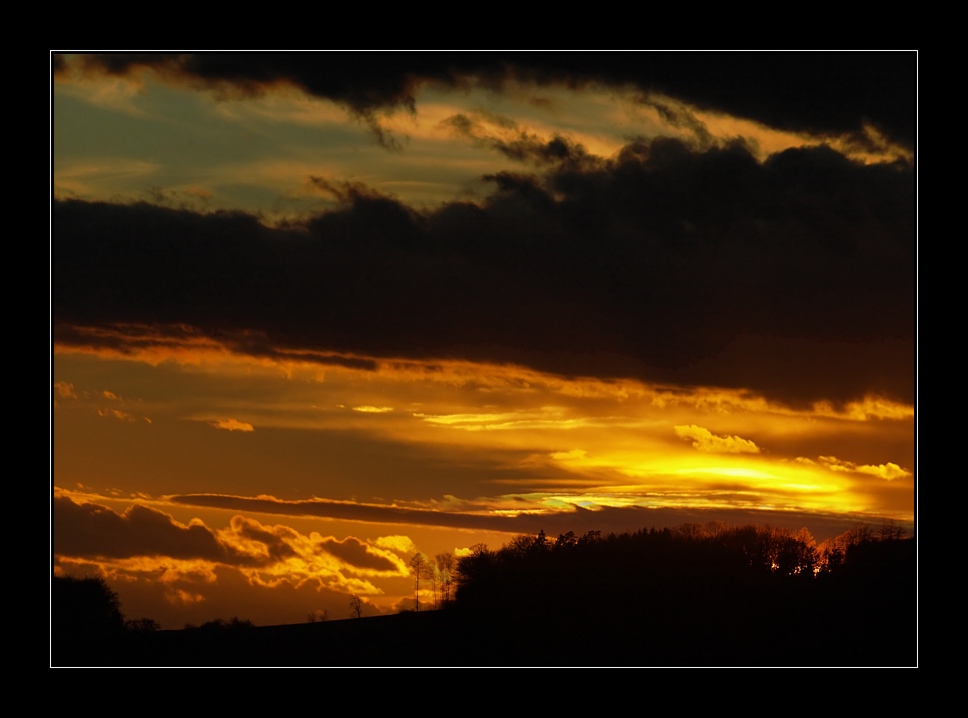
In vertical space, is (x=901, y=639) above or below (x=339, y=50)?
below

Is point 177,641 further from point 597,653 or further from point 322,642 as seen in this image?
point 597,653

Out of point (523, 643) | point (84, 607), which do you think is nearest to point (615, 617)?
point (523, 643)

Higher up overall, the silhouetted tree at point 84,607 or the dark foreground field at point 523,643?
the silhouetted tree at point 84,607

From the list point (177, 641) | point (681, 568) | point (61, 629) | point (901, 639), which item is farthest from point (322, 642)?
point (901, 639)

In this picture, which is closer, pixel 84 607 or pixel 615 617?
pixel 84 607

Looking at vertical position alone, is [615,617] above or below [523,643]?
above

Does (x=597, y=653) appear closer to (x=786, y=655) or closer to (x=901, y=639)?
(x=786, y=655)

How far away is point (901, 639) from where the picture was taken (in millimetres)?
12492

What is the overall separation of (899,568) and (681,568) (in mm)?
2435

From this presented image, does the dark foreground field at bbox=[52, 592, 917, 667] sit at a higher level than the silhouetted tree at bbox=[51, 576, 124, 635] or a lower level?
lower

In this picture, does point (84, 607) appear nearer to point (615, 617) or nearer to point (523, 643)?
point (523, 643)

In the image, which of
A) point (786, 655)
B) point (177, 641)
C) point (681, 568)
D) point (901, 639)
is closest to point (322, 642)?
point (177, 641)

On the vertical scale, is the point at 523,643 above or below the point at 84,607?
below
